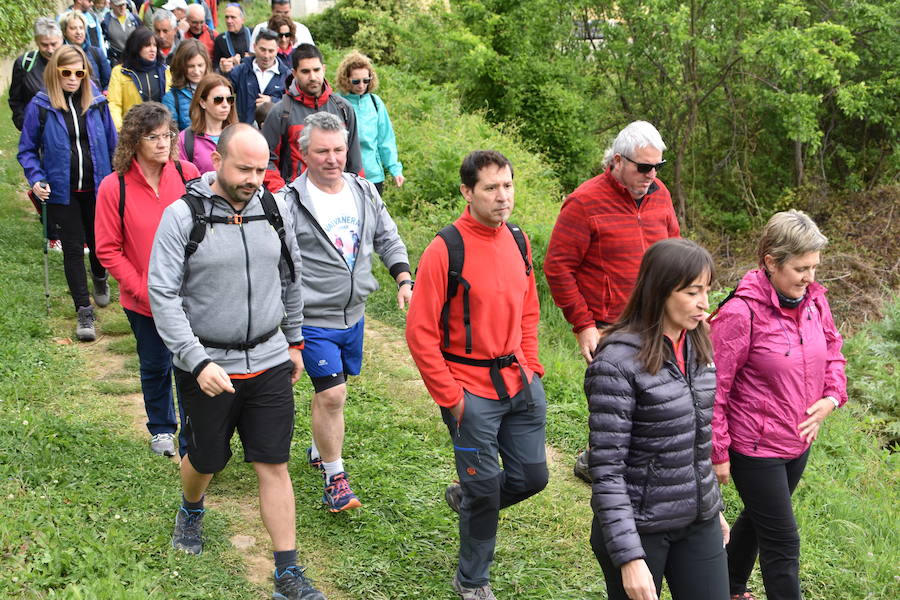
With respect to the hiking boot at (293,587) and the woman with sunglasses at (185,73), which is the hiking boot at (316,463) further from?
the woman with sunglasses at (185,73)

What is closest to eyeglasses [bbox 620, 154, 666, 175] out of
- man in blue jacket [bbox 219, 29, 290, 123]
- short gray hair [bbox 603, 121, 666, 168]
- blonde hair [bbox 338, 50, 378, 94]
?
short gray hair [bbox 603, 121, 666, 168]

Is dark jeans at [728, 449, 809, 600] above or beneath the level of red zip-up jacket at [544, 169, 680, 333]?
beneath

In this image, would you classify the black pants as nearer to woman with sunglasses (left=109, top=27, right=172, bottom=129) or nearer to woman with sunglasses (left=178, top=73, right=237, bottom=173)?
woman with sunglasses (left=109, top=27, right=172, bottom=129)

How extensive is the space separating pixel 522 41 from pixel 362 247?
49.9 feet

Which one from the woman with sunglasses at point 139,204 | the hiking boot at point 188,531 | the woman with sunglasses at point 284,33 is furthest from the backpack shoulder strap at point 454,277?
the woman with sunglasses at point 284,33

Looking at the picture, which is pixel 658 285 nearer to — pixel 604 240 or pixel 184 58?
pixel 604 240

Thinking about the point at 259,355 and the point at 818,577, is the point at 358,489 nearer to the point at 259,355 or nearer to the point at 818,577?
the point at 259,355

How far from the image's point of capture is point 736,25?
64.1 ft

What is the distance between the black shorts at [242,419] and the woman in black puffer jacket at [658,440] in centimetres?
159

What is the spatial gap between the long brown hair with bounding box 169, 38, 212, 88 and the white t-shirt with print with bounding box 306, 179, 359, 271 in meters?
3.57

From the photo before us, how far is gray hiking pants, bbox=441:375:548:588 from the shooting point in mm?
4152

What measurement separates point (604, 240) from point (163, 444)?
9.55ft

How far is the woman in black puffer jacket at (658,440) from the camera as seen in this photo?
10.2 feet

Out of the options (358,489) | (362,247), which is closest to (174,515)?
(358,489)
